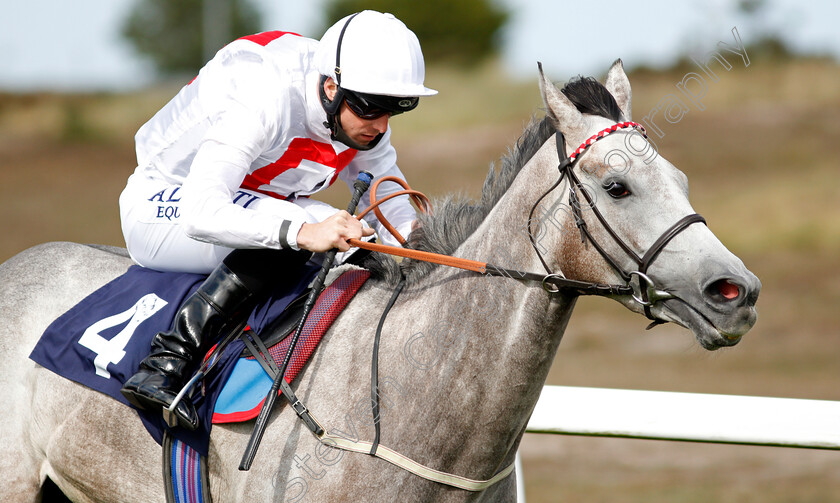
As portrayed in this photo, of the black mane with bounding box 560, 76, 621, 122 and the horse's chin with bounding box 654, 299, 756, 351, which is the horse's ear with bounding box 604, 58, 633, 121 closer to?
the black mane with bounding box 560, 76, 621, 122

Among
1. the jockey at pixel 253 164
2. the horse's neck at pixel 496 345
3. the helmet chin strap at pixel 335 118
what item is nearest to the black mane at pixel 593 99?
the horse's neck at pixel 496 345

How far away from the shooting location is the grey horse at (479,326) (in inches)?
98.0

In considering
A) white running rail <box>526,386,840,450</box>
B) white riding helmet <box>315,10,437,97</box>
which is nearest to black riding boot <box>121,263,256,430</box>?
white riding helmet <box>315,10,437,97</box>

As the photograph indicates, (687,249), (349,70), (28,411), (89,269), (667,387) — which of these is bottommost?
→ (667,387)

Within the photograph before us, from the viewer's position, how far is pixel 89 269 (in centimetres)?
360

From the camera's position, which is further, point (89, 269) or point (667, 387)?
point (667, 387)

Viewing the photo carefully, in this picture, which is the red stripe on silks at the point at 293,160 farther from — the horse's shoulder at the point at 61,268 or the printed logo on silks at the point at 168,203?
the horse's shoulder at the point at 61,268

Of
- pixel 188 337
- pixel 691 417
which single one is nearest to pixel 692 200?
pixel 691 417

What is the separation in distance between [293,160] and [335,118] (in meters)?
0.29

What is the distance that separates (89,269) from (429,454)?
1772mm

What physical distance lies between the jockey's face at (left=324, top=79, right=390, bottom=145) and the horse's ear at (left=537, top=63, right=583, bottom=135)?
2.20ft

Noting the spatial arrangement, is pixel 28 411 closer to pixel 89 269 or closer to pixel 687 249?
pixel 89 269

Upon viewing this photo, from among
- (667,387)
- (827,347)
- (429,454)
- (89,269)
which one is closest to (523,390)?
(429,454)

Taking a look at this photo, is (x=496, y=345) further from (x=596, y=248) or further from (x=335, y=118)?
(x=335, y=118)
